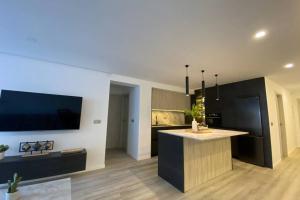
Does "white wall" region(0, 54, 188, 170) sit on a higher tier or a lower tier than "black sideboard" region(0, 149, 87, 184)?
higher

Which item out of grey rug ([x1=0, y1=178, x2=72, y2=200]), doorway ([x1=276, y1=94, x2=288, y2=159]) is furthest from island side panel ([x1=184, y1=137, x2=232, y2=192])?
doorway ([x1=276, y1=94, x2=288, y2=159])

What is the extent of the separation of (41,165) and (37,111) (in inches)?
43.5

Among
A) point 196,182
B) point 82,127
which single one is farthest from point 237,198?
point 82,127

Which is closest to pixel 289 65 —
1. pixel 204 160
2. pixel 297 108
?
pixel 204 160

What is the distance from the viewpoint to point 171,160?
282 centimetres

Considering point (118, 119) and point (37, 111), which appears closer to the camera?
point (37, 111)

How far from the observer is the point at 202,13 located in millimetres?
1642

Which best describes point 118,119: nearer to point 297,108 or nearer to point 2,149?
point 2,149

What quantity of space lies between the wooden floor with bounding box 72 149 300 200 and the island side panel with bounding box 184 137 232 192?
0.13 metres

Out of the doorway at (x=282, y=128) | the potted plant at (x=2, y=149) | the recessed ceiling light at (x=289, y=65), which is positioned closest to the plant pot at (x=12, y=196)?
the potted plant at (x=2, y=149)

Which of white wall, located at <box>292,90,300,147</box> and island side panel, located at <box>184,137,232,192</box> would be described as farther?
white wall, located at <box>292,90,300,147</box>

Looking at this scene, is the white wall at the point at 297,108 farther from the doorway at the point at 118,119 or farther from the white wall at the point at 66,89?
the white wall at the point at 66,89

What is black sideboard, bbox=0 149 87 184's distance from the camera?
7.81ft

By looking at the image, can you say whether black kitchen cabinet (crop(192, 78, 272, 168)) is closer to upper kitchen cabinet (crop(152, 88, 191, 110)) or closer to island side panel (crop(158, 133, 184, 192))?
upper kitchen cabinet (crop(152, 88, 191, 110))
